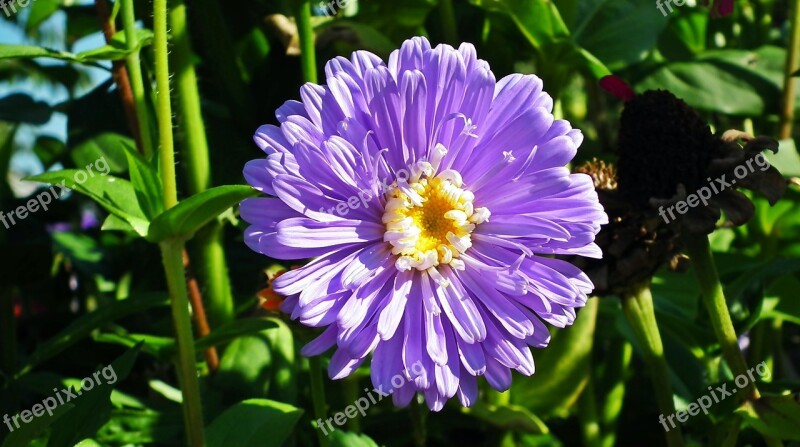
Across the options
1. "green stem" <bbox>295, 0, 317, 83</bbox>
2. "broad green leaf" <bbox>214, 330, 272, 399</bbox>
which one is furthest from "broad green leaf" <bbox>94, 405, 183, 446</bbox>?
"green stem" <bbox>295, 0, 317, 83</bbox>

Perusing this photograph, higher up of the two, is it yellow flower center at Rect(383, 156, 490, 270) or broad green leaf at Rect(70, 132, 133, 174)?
yellow flower center at Rect(383, 156, 490, 270)

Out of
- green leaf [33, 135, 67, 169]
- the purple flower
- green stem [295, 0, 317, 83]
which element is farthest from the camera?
green leaf [33, 135, 67, 169]

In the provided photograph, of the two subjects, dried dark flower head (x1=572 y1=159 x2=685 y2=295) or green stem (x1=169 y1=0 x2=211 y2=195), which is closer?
dried dark flower head (x1=572 y1=159 x2=685 y2=295)

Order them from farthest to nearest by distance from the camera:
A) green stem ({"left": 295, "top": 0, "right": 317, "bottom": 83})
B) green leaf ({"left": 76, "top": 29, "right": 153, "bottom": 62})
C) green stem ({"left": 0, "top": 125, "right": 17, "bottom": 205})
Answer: green stem ({"left": 0, "top": 125, "right": 17, "bottom": 205}), green stem ({"left": 295, "top": 0, "right": 317, "bottom": 83}), green leaf ({"left": 76, "top": 29, "right": 153, "bottom": 62})

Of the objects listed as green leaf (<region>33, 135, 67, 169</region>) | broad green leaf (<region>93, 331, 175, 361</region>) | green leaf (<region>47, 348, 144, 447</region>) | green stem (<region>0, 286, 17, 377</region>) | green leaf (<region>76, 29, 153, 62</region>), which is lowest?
green stem (<region>0, 286, 17, 377</region>)

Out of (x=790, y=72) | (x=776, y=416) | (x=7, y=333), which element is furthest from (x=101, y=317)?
(x=790, y=72)

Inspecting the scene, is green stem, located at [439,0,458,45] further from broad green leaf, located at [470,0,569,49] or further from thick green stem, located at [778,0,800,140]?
thick green stem, located at [778,0,800,140]

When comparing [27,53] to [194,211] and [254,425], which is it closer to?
[194,211]
